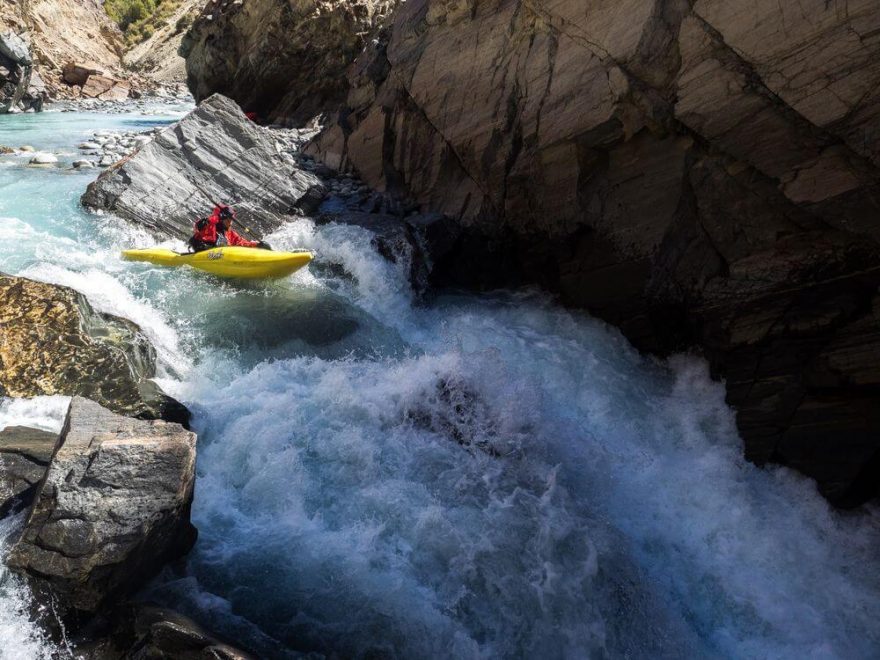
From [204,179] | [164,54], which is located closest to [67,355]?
[204,179]

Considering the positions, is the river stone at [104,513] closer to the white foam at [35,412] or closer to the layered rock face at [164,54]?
the white foam at [35,412]

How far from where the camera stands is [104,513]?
4035mm

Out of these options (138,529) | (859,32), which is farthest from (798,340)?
(138,529)

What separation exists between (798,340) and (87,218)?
10.3 meters

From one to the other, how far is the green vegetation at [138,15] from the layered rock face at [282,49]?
1164 inches

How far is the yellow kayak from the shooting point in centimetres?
891

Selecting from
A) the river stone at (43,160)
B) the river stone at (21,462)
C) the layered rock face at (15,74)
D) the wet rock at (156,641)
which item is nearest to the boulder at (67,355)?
the river stone at (21,462)

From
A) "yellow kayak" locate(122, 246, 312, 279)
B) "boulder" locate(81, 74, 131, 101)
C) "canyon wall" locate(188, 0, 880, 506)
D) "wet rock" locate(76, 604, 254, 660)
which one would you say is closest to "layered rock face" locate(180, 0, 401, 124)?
→ "canyon wall" locate(188, 0, 880, 506)

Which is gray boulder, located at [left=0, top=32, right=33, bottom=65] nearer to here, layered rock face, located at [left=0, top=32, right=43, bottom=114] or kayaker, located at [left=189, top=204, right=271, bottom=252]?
layered rock face, located at [left=0, top=32, right=43, bottom=114]

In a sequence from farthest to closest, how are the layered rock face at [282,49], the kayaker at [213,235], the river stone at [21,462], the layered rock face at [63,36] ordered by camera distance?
the layered rock face at [63,36], the layered rock face at [282,49], the kayaker at [213,235], the river stone at [21,462]

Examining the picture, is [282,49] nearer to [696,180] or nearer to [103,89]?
[696,180]

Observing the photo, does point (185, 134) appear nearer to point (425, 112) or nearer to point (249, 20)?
point (425, 112)

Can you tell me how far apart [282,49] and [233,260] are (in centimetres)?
1085

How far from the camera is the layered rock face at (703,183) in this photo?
5750 millimetres
